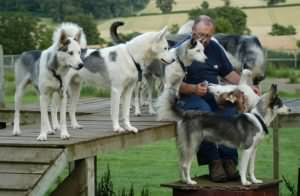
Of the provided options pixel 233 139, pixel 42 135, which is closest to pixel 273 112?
pixel 233 139

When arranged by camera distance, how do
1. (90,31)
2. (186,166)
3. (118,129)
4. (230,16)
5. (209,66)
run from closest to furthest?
(118,129)
(186,166)
(209,66)
(90,31)
(230,16)

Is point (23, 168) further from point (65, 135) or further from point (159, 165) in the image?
point (159, 165)

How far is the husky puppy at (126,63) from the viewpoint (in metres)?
7.45

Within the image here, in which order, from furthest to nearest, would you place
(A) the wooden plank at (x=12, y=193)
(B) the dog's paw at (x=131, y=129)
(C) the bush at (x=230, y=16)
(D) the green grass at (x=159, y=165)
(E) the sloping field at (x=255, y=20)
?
1. (E) the sloping field at (x=255, y=20)
2. (C) the bush at (x=230, y=16)
3. (D) the green grass at (x=159, y=165)
4. (B) the dog's paw at (x=131, y=129)
5. (A) the wooden plank at (x=12, y=193)

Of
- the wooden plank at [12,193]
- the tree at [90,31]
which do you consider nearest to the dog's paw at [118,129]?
the wooden plank at [12,193]

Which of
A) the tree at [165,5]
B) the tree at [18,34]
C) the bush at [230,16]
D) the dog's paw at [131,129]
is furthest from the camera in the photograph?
the tree at [165,5]

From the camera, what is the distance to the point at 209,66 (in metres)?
8.46

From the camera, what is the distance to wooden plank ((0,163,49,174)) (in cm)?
637

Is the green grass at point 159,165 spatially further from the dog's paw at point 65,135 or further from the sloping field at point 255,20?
the sloping field at point 255,20

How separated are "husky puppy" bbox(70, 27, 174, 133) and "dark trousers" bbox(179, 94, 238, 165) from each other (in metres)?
0.78

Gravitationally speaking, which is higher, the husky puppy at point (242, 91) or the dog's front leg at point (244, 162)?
the husky puppy at point (242, 91)

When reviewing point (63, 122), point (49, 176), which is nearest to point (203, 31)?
point (63, 122)

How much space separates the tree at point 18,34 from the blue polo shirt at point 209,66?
2652 cm

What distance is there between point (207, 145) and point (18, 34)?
92.8ft
